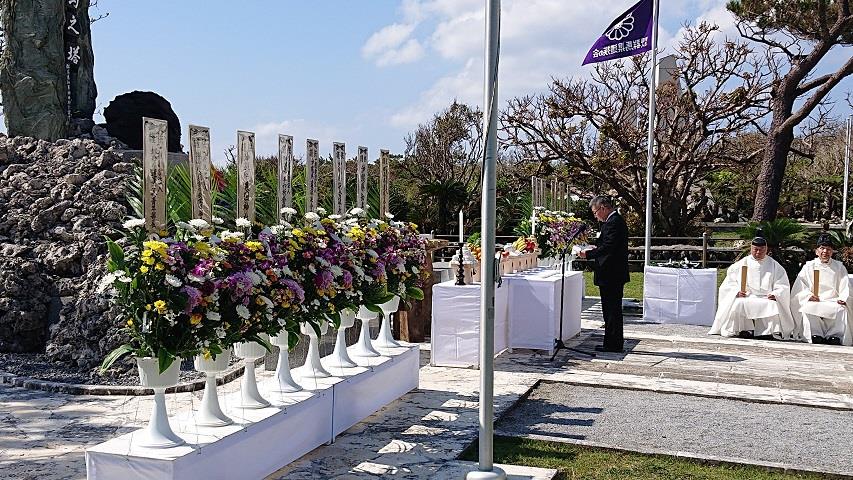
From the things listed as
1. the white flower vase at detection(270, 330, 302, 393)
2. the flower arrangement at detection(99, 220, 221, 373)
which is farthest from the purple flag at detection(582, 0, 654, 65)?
the flower arrangement at detection(99, 220, 221, 373)

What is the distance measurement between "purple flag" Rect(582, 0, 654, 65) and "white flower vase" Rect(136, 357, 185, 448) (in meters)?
11.7

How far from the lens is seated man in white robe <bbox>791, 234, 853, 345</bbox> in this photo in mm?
12031

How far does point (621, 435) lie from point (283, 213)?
3211 mm

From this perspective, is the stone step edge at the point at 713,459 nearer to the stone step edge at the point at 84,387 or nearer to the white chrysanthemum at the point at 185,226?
the white chrysanthemum at the point at 185,226

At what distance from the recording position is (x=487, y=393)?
5.36 metres

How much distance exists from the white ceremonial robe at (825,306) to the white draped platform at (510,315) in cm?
313

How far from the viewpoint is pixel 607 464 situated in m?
6.23

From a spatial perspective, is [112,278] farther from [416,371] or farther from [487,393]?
[416,371]

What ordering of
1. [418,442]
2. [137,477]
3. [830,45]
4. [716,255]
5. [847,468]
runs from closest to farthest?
[137,477] < [847,468] < [418,442] < [830,45] < [716,255]

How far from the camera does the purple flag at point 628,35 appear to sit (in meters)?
15.3

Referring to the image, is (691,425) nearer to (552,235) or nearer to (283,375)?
(283,375)

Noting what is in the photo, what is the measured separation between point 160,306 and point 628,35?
1235cm

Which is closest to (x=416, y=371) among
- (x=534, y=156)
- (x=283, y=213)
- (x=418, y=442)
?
(x=418, y=442)

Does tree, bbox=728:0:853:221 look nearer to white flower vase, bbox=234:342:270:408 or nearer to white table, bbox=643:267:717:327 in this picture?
white table, bbox=643:267:717:327
